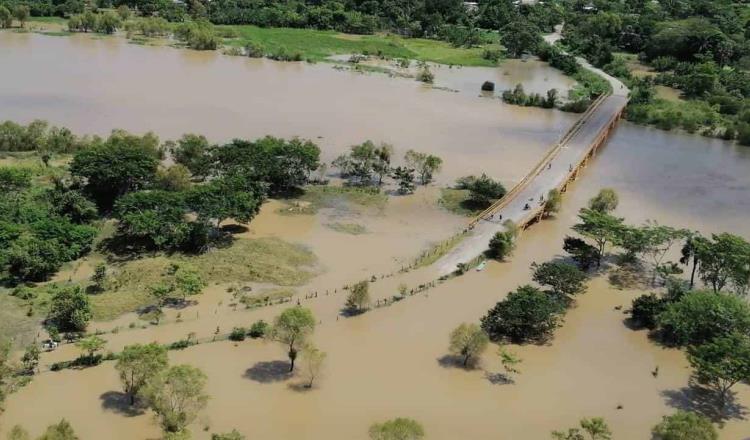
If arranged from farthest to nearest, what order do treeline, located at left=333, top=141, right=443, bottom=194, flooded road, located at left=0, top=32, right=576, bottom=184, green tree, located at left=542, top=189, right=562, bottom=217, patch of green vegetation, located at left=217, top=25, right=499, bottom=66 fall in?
patch of green vegetation, located at left=217, top=25, right=499, bottom=66 → flooded road, located at left=0, top=32, right=576, bottom=184 → treeline, located at left=333, top=141, right=443, bottom=194 → green tree, located at left=542, top=189, right=562, bottom=217

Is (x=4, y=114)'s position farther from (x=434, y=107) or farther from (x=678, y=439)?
(x=678, y=439)

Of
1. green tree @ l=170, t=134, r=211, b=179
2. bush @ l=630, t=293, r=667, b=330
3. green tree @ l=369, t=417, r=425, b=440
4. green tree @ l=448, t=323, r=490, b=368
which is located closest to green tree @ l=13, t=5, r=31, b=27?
green tree @ l=170, t=134, r=211, b=179

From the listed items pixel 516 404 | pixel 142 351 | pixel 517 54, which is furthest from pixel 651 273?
pixel 517 54

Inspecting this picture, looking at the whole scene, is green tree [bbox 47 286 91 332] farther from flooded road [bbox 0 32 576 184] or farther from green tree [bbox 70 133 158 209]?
flooded road [bbox 0 32 576 184]

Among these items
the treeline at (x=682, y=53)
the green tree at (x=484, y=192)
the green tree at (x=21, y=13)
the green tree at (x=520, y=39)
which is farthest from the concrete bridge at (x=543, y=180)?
the green tree at (x=21, y=13)

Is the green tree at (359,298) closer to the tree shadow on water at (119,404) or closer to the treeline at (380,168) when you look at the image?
the tree shadow on water at (119,404)
